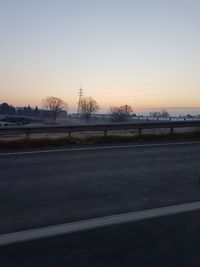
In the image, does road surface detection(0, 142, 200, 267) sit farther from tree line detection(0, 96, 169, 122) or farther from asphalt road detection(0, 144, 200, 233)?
tree line detection(0, 96, 169, 122)

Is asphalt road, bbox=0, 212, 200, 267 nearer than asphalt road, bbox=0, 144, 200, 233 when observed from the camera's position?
Yes

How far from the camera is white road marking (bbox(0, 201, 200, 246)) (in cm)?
575

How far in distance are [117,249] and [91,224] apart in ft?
3.66

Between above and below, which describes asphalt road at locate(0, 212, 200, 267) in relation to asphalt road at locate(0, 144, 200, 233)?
below

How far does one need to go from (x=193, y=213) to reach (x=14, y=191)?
349 centimetres

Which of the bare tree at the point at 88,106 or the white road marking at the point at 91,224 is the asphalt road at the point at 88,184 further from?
the bare tree at the point at 88,106

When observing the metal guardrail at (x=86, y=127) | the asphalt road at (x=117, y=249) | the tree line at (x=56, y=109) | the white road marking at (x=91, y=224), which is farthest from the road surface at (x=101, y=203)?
the tree line at (x=56, y=109)

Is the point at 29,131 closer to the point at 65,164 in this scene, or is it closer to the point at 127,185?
the point at 65,164

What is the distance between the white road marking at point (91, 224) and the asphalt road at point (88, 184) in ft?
0.72

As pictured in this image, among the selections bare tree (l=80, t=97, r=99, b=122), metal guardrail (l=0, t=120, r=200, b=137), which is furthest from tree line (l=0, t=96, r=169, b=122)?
metal guardrail (l=0, t=120, r=200, b=137)

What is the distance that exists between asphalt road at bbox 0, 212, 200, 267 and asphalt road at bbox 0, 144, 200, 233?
2.79 feet

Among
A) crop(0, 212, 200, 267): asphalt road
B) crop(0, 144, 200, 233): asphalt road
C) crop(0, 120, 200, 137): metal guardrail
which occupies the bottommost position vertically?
crop(0, 212, 200, 267): asphalt road

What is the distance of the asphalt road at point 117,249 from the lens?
4871 mm

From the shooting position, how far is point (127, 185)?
9.13 meters
